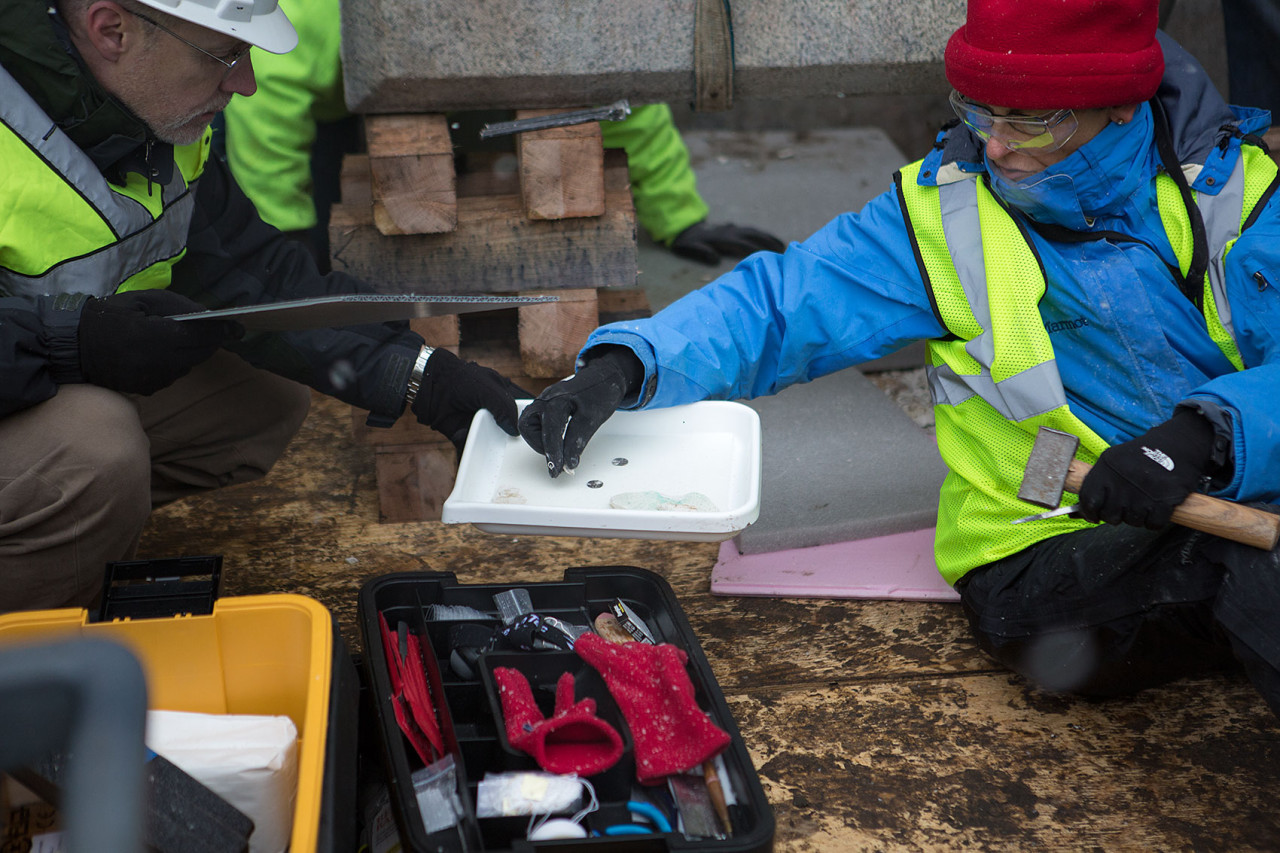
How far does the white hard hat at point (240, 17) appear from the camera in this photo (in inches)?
69.6

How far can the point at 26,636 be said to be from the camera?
4.83 ft

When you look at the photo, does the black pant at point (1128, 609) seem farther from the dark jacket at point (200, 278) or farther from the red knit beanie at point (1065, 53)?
the dark jacket at point (200, 278)

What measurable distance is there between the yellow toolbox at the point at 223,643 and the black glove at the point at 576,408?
0.50m

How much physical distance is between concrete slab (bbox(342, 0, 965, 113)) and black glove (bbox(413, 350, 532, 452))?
63 centimetres

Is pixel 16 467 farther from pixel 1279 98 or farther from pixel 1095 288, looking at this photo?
pixel 1279 98

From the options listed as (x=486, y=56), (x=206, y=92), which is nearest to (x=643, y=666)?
(x=206, y=92)

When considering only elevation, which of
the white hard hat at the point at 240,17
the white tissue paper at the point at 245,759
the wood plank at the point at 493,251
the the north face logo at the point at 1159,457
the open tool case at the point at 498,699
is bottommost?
the open tool case at the point at 498,699

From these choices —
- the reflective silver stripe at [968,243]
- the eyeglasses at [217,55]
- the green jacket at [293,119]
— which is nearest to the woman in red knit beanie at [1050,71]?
the reflective silver stripe at [968,243]

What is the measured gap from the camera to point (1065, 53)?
5.39 feet

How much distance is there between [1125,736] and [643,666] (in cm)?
89

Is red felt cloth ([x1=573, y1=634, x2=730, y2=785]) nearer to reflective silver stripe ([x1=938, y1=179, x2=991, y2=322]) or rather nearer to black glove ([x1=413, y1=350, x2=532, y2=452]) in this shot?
black glove ([x1=413, y1=350, x2=532, y2=452])

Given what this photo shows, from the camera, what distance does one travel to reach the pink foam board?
89.4 inches

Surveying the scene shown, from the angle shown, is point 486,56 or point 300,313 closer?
point 300,313

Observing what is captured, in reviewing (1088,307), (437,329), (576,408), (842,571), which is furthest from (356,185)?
(1088,307)
